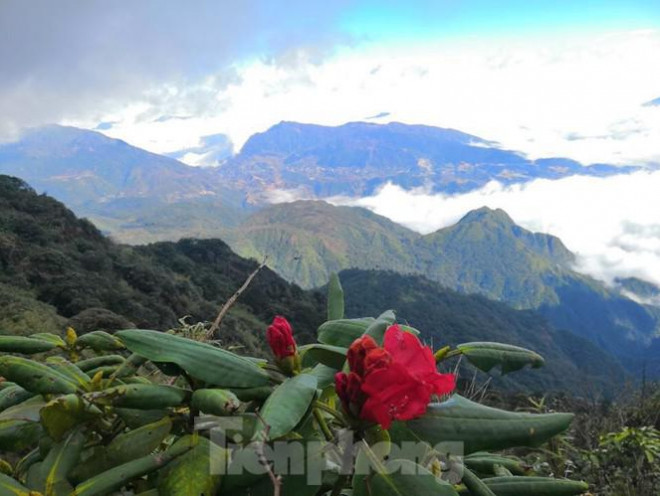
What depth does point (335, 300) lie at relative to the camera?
63.3 inches

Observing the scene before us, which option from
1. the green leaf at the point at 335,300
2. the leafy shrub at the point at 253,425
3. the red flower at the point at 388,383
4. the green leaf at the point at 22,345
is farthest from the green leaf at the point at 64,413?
the green leaf at the point at 335,300

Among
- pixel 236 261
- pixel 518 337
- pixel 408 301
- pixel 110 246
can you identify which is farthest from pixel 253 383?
pixel 518 337

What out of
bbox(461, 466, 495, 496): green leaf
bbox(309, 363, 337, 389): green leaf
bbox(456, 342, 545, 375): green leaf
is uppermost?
bbox(309, 363, 337, 389): green leaf

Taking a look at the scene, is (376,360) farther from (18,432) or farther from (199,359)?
(18,432)

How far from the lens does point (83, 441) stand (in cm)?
110

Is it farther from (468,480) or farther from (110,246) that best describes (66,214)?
(468,480)

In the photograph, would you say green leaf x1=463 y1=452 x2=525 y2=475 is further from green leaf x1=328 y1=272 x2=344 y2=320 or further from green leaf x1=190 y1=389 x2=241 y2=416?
green leaf x1=190 y1=389 x2=241 y2=416

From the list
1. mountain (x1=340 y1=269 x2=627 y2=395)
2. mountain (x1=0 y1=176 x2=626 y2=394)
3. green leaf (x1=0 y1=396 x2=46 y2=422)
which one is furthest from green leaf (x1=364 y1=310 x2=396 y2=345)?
mountain (x1=340 y1=269 x2=627 y2=395)

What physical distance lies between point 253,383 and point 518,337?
461 feet

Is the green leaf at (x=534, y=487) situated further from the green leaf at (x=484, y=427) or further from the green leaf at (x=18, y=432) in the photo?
the green leaf at (x=18, y=432)

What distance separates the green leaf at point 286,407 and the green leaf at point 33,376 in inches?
16.6

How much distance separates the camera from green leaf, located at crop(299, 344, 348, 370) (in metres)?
1.20

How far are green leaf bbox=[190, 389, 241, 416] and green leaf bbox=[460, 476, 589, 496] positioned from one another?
64 centimetres

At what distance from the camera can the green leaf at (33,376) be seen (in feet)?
3.38
